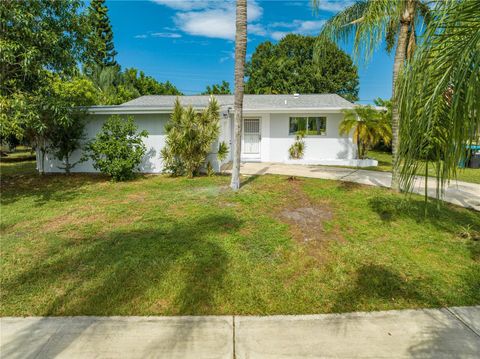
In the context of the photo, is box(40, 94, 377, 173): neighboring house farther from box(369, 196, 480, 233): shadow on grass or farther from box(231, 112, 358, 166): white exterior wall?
box(369, 196, 480, 233): shadow on grass

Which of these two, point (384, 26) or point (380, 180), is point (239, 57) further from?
point (380, 180)

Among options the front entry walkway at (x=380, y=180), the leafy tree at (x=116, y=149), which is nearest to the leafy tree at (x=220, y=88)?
the front entry walkway at (x=380, y=180)

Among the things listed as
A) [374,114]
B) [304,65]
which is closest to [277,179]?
[374,114]

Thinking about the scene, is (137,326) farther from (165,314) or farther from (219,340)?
(219,340)

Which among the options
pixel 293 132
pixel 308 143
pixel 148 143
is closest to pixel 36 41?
pixel 148 143

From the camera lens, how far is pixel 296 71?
3362 cm

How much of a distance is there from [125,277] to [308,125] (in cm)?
1302

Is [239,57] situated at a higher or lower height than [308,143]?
higher

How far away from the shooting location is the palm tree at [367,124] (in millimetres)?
13648

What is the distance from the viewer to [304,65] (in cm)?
3400

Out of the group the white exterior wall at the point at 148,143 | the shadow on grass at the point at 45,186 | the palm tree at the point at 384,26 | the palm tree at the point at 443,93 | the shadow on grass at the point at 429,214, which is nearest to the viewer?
the palm tree at the point at 443,93

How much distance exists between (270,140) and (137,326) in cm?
1324

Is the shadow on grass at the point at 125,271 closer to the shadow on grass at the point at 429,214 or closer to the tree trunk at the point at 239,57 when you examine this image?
the tree trunk at the point at 239,57

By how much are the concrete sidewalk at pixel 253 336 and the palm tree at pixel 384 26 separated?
213 centimetres
